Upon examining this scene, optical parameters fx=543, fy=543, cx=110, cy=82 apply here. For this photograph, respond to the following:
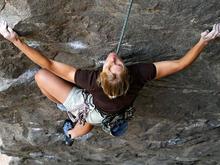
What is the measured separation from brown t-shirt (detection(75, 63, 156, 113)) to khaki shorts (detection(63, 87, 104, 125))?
0.29 meters

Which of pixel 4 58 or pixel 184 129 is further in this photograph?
pixel 184 129

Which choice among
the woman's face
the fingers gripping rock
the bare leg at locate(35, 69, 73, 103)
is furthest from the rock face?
the woman's face

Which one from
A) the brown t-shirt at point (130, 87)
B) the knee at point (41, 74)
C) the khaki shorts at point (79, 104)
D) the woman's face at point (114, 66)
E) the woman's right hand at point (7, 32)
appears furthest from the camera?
the khaki shorts at point (79, 104)

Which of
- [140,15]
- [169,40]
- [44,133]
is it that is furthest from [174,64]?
[44,133]

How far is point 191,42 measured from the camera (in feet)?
14.7

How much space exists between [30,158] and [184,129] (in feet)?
7.95

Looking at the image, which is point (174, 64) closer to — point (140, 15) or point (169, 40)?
point (169, 40)

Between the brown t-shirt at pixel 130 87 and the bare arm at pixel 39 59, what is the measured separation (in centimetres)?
9

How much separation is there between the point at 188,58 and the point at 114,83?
669mm

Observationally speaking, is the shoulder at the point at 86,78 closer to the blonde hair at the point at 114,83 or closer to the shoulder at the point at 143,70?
the blonde hair at the point at 114,83

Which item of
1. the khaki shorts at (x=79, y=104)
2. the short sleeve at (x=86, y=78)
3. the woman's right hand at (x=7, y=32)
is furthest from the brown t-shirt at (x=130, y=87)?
the woman's right hand at (x=7, y=32)

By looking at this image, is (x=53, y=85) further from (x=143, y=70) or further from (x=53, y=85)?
(x=143, y=70)

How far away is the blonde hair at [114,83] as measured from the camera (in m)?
4.09

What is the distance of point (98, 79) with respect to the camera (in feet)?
14.0
